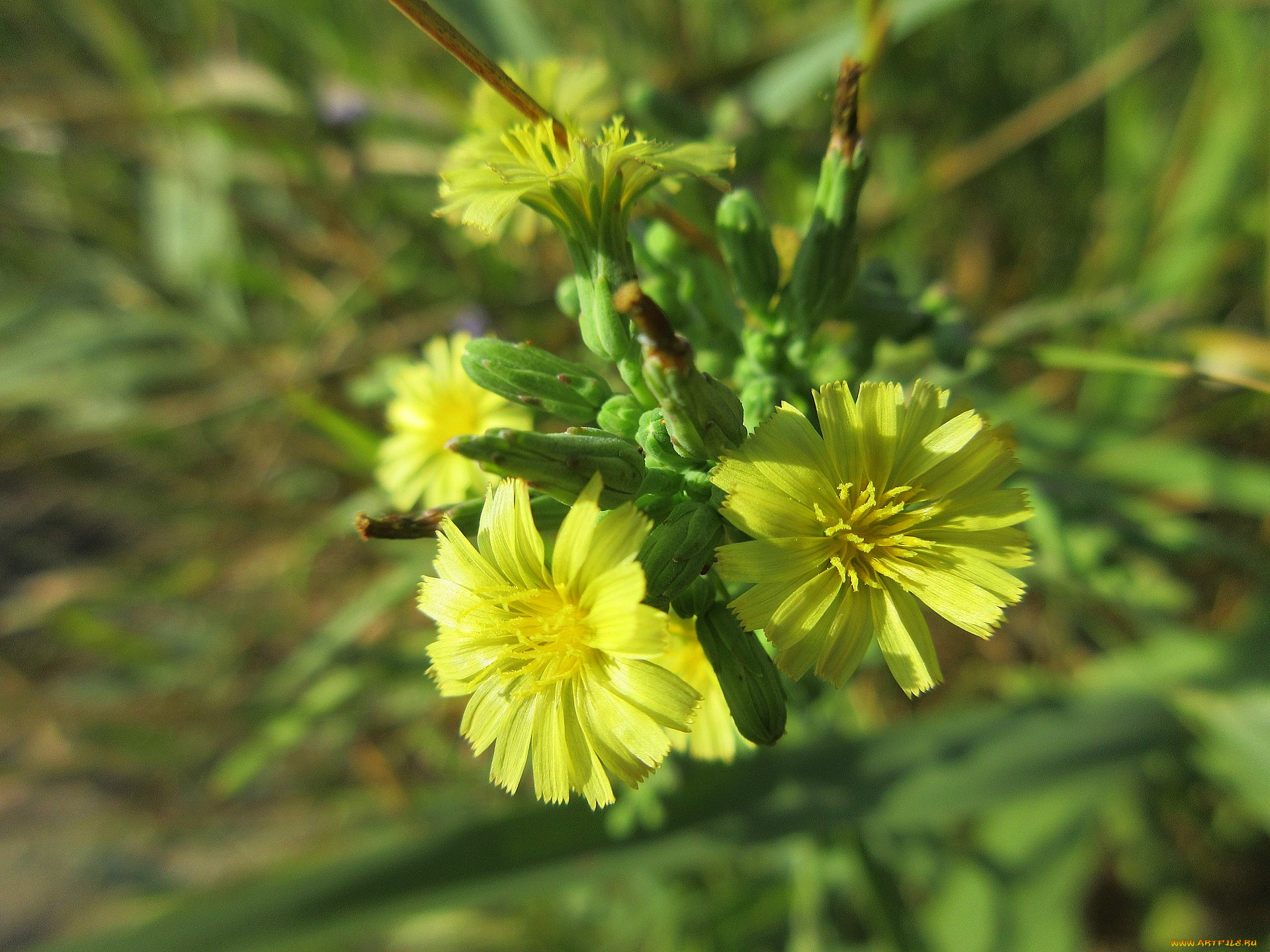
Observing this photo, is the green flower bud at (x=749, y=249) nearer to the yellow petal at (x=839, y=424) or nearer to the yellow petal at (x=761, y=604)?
the yellow petal at (x=839, y=424)

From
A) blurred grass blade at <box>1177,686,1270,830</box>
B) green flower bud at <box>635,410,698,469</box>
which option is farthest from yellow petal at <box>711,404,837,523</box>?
blurred grass blade at <box>1177,686,1270,830</box>

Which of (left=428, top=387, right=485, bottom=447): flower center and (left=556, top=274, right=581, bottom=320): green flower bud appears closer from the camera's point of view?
(left=556, top=274, right=581, bottom=320): green flower bud

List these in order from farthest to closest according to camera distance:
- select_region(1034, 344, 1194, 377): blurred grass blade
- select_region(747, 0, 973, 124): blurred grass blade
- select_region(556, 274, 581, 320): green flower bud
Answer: select_region(747, 0, 973, 124): blurred grass blade → select_region(556, 274, 581, 320): green flower bud → select_region(1034, 344, 1194, 377): blurred grass blade

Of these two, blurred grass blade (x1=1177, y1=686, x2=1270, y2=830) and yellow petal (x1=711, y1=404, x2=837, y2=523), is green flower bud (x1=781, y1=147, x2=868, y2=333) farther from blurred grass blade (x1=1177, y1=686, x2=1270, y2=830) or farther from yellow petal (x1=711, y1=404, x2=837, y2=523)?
blurred grass blade (x1=1177, y1=686, x2=1270, y2=830)

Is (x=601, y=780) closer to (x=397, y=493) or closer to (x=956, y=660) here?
(x=397, y=493)

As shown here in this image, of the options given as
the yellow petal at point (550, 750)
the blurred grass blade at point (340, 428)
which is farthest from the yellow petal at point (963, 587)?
the blurred grass blade at point (340, 428)

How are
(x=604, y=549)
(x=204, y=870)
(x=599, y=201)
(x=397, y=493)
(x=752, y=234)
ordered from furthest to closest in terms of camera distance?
(x=204, y=870) < (x=397, y=493) < (x=752, y=234) < (x=599, y=201) < (x=604, y=549)

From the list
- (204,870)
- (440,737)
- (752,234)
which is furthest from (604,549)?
(204,870)
